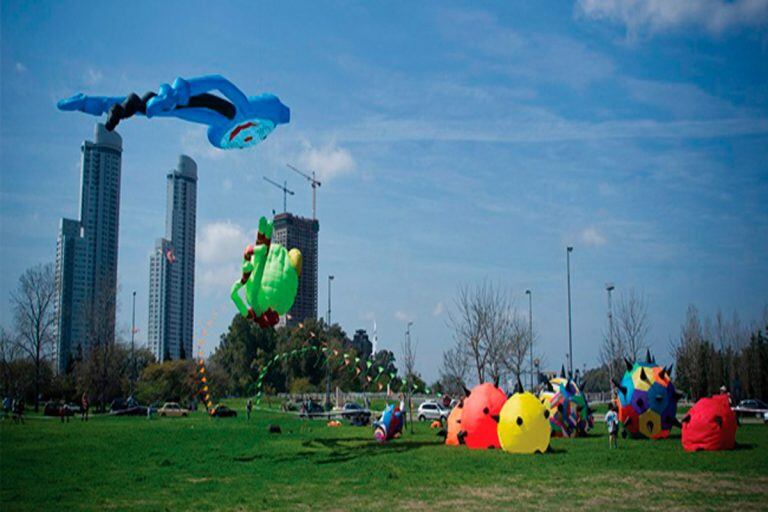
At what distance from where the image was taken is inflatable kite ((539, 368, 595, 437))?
3022cm

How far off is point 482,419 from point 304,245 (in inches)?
3305

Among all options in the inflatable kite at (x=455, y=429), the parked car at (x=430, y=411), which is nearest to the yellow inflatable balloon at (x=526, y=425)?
the inflatable kite at (x=455, y=429)

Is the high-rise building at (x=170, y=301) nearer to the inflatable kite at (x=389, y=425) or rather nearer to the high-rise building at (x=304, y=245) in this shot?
the high-rise building at (x=304, y=245)

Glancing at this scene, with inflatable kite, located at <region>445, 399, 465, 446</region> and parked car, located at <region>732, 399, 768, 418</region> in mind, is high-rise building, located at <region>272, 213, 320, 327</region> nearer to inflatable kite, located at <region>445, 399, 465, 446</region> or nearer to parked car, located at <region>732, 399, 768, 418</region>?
parked car, located at <region>732, 399, 768, 418</region>

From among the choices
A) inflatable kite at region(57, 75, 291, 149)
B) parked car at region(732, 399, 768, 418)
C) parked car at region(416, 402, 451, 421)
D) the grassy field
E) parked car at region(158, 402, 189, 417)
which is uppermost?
inflatable kite at region(57, 75, 291, 149)

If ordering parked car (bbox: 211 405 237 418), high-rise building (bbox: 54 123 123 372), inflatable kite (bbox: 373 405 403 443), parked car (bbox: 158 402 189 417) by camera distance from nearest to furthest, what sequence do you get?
1. inflatable kite (bbox: 373 405 403 443)
2. parked car (bbox: 211 405 237 418)
3. parked car (bbox: 158 402 189 417)
4. high-rise building (bbox: 54 123 123 372)

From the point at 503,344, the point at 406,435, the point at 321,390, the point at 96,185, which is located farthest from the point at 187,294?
the point at 406,435

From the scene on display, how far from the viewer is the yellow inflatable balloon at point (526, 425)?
2384cm

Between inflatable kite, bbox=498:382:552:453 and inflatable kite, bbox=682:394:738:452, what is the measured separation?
5.17 meters

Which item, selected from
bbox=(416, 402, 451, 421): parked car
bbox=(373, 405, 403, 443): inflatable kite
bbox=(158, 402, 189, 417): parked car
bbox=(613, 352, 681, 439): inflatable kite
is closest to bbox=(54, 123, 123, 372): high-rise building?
bbox=(158, 402, 189, 417): parked car

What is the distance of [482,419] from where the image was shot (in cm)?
2625

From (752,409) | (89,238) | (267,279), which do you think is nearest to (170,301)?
(89,238)

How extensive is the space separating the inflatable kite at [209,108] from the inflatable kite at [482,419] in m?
13.0

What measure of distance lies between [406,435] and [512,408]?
10820 mm
